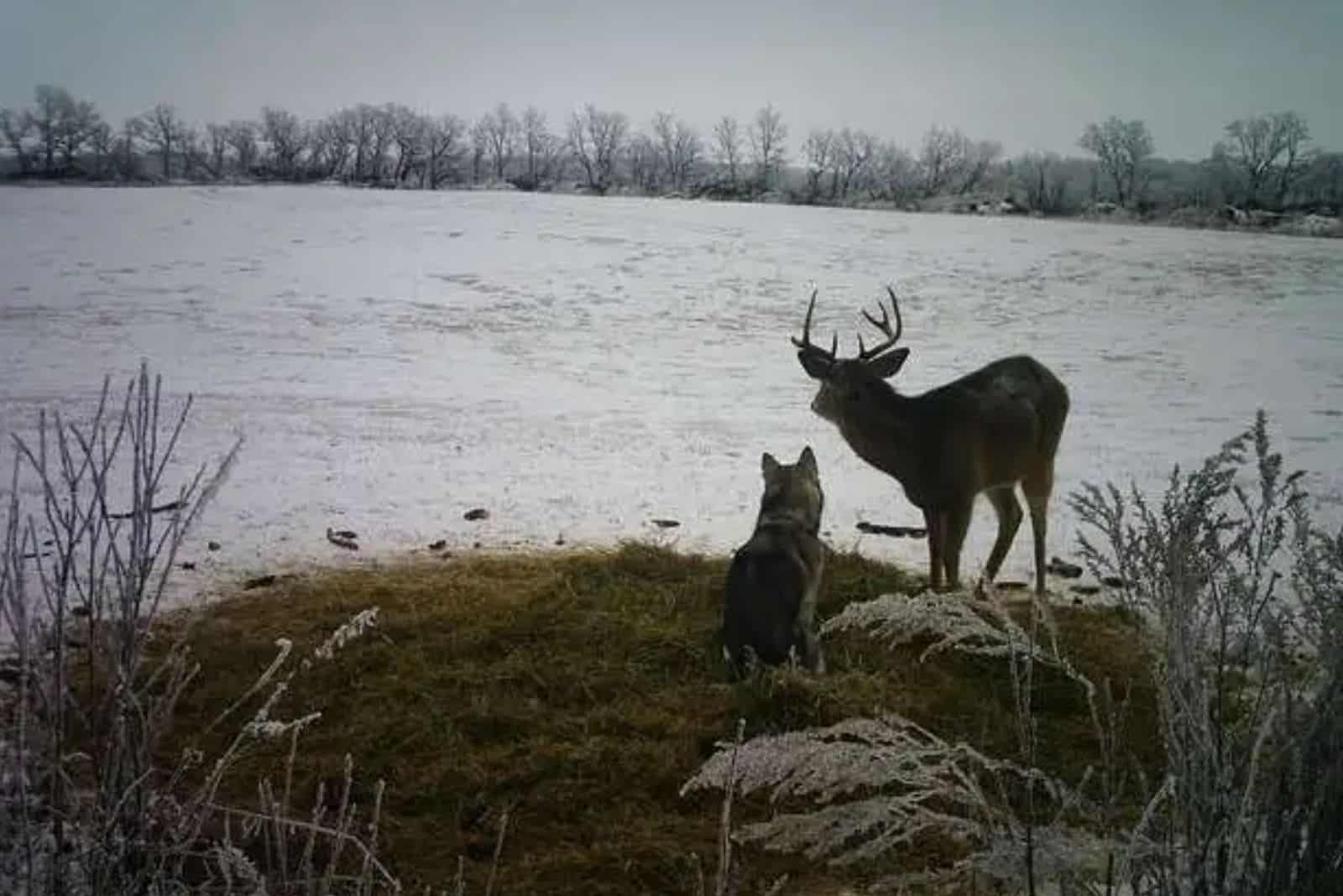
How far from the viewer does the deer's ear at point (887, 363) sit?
21.9 feet

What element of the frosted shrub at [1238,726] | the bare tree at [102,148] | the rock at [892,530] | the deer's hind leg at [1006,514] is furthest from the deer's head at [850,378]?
the bare tree at [102,148]

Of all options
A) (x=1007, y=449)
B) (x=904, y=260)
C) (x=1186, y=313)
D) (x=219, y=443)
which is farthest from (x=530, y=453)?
(x=904, y=260)

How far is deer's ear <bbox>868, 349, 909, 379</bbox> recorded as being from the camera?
6680mm

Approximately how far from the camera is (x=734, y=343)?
15.9m

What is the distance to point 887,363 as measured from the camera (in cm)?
675

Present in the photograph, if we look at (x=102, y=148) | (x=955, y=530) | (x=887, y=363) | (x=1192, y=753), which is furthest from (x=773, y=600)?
(x=102, y=148)

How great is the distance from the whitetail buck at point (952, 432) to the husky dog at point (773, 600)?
112 centimetres

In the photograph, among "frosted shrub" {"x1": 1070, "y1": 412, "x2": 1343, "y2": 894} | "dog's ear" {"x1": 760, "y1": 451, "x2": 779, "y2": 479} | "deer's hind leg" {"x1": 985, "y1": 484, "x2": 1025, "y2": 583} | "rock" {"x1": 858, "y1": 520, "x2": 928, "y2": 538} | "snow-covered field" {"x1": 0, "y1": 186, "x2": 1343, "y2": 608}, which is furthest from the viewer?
"snow-covered field" {"x1": 0, "y1": 186, "x2": 1343, "y2": 608}

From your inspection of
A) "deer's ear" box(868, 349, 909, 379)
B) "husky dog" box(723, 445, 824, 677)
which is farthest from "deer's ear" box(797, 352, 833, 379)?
"husky dog" box(723, 445, 824, 677)

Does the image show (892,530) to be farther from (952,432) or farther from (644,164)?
(644,164)

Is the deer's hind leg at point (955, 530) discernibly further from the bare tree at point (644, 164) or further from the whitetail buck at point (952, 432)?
the bare tree at point (644, 164)

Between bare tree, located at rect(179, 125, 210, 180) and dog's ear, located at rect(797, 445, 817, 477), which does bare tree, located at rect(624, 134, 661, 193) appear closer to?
bare tree, located at rect(179, 125, 210, 180)

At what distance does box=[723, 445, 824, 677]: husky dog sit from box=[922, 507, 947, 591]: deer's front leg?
40.3 inches

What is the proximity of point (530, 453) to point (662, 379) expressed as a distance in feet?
12.4
